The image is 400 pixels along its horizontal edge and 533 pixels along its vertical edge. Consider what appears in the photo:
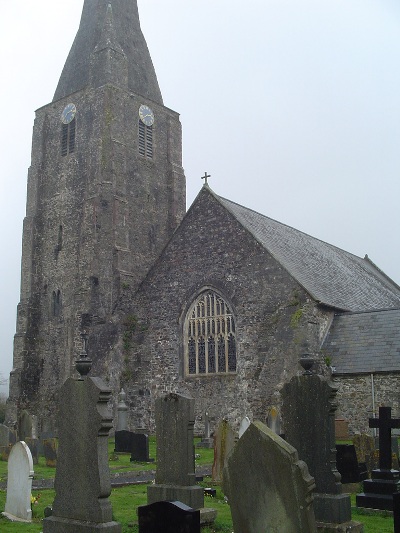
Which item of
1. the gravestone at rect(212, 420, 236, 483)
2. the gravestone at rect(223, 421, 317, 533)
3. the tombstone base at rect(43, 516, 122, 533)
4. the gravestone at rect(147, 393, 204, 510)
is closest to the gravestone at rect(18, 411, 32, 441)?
the gravestone at rect(212, 420, 236, 483)

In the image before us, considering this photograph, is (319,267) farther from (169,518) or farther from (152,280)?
(169,518)

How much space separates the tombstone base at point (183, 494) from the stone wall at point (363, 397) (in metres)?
12.3

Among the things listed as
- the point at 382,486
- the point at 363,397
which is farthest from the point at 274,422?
the point at 382,486

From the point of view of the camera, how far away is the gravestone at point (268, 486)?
644 centimetres

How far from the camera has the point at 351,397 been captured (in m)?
21.4

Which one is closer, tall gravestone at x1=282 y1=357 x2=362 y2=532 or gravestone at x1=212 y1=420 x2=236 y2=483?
tall gravestone at x1=282 y1=357 x2=362 y2=532

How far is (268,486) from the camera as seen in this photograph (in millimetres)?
6656

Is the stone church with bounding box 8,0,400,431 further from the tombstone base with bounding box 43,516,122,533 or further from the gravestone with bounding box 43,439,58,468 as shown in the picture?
the tombstone base with bounding box 43,516,122,533

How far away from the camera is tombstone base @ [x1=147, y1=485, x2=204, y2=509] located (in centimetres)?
912

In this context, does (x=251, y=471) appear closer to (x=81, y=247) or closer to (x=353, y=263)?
(x=81, y=247)

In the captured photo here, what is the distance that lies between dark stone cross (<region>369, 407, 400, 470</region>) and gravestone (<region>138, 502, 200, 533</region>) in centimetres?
566

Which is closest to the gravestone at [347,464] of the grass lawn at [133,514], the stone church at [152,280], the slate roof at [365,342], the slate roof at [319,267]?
the grass lawn at [133,514]

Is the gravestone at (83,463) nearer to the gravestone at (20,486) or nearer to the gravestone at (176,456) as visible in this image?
the gravestone at (20,486)

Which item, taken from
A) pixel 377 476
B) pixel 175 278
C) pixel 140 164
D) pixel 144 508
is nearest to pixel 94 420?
pixel 144 508
